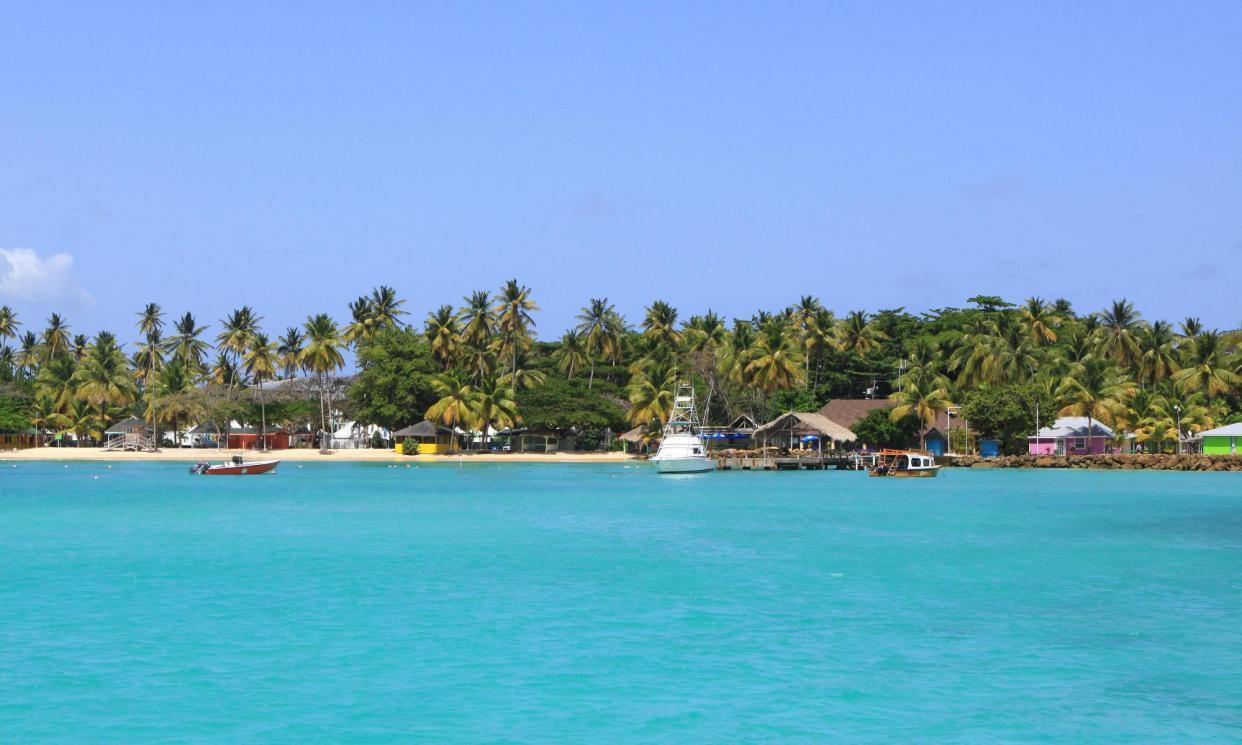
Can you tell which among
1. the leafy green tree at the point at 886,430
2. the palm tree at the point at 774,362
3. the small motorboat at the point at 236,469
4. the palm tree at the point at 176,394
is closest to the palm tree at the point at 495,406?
the palm tree at the point at 774,362

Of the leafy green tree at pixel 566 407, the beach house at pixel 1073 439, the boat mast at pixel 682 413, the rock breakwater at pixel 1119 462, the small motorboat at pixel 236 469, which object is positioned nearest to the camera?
the small motorboat at pixel 236 469

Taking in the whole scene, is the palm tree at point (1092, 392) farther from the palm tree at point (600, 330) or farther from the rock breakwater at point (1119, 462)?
the palm tree at point (600, 330)

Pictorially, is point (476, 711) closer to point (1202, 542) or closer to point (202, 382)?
point (1202, 542)

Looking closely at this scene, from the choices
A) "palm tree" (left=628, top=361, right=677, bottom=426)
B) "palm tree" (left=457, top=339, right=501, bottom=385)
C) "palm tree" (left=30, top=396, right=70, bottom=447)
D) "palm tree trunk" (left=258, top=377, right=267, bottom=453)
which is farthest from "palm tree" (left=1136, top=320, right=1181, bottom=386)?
"palm tree" (left=30, top=396, right=70, bottom=447)

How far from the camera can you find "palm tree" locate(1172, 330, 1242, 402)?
89125 millimetres

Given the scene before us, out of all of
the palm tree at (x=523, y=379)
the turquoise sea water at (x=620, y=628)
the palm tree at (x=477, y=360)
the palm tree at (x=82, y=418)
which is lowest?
the turquoise sea water at (x=620, y=628)

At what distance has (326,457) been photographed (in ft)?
331

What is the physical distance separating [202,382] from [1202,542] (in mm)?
102716

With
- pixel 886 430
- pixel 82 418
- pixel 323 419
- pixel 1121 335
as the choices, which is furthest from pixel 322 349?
pixel 1121 335

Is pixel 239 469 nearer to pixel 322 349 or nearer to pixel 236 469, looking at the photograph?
pixel 236 469

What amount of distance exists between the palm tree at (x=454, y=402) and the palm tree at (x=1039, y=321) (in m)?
49.3

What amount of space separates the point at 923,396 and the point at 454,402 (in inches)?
1450

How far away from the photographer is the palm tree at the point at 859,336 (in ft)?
360

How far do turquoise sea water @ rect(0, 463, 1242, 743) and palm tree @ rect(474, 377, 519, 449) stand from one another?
165 ft
